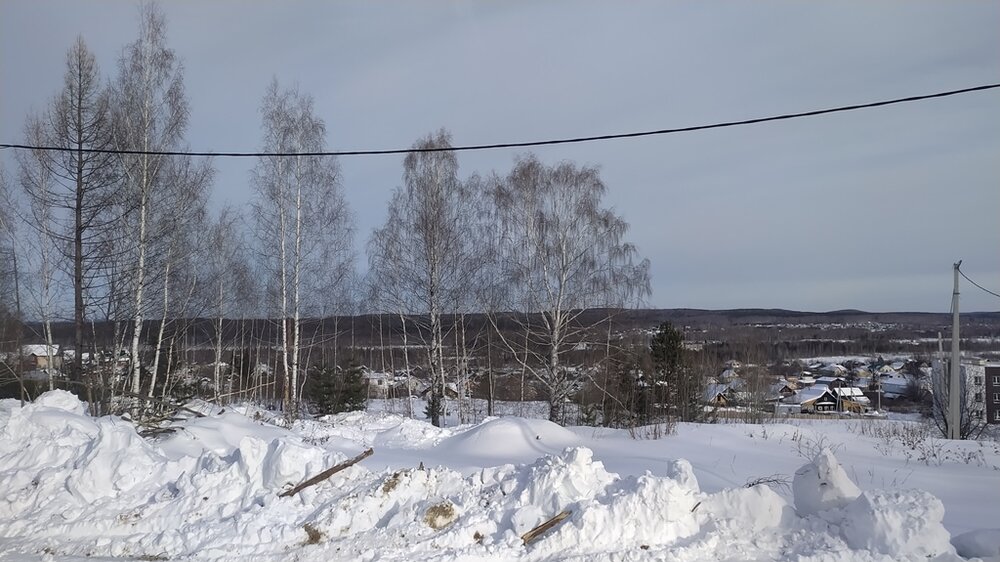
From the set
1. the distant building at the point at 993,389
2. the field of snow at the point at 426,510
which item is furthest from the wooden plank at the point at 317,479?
the distant building at the point at 993,389

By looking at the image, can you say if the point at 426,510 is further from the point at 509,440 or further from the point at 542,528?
the point at 509,440

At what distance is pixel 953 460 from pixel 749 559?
8097 millimetres


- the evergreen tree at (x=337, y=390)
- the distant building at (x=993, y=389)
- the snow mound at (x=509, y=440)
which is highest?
the snow mound at (x=509, y=440)

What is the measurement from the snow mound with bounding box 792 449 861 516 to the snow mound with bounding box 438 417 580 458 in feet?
20.5

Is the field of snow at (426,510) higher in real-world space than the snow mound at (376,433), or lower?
higher

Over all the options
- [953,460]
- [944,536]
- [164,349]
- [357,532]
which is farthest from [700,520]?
[164,349]

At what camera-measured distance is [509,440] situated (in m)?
12.9

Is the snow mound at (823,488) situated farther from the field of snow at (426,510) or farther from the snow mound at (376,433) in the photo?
the snow mound at (376,433)

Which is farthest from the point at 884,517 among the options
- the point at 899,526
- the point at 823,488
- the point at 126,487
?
the point at 126,487

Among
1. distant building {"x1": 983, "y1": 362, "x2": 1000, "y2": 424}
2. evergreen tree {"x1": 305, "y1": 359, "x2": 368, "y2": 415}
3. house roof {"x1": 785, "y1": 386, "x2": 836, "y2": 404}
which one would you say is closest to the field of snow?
evergreen tree {"x1": 305, "y1": 359, "x2": 368, "y2": 415}

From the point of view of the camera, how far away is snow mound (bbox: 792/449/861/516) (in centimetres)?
654

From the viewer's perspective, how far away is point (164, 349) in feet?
86.6

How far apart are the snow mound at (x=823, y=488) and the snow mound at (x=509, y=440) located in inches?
246

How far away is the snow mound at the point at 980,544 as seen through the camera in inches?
228
